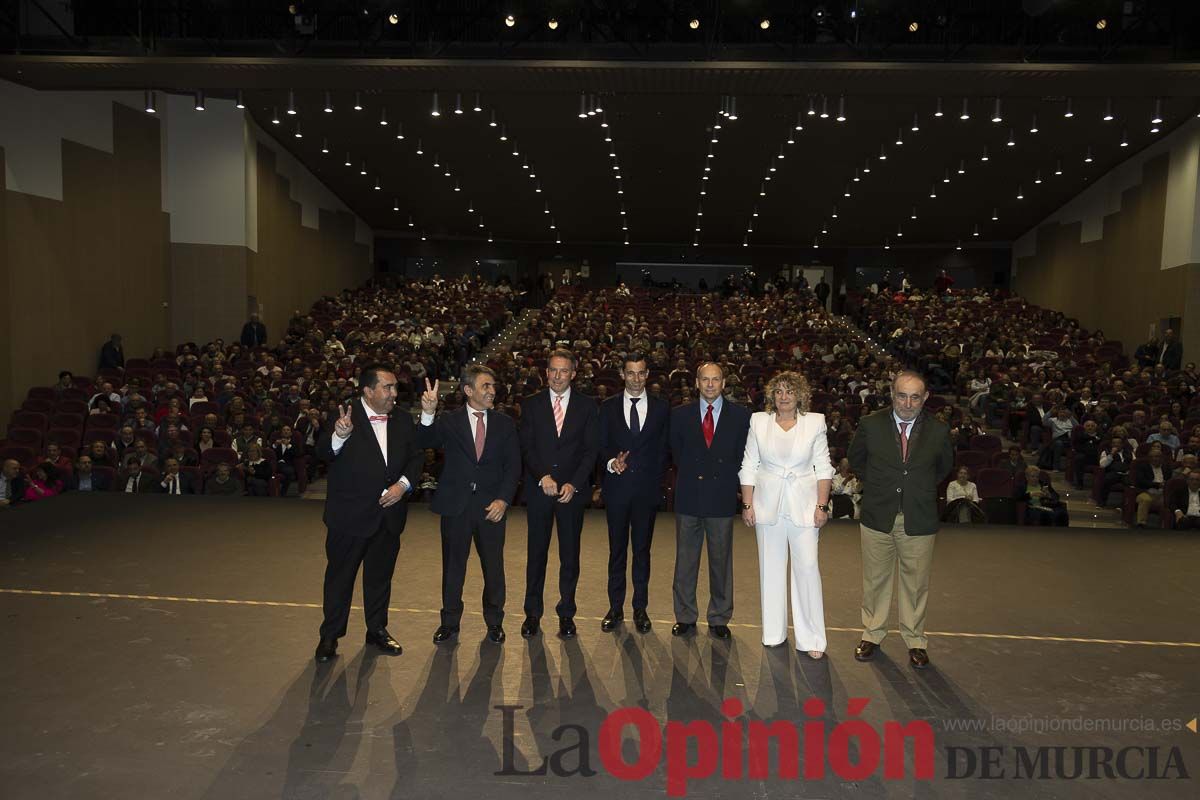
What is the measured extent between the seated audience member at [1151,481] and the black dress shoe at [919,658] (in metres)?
5.01

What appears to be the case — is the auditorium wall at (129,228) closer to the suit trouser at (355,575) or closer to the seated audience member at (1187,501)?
the suit trouser at (355,575)

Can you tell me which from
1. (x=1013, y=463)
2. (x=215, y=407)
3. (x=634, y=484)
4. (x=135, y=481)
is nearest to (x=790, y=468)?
(x=634, y=484)

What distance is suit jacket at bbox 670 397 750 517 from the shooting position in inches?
175

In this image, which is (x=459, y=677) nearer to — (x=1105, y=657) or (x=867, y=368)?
(x=1105, y=657)

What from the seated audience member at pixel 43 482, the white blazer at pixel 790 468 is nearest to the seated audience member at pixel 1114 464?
the white blazer at pixel 790 468

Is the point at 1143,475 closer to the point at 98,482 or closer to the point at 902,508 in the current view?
the point at 902,508

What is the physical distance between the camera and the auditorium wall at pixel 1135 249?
16.1 meters

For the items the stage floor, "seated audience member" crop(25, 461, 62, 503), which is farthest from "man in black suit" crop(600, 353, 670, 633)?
"seated audience member" crop(25, 461, 62, 503)

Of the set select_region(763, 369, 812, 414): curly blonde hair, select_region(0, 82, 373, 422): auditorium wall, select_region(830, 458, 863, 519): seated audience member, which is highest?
select_region(0, 82, 373, 422): auditorium wall

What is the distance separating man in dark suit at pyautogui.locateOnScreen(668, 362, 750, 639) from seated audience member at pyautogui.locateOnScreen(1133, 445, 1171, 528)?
534 cm

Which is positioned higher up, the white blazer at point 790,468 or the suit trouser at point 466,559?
the white blazer at point 790,468

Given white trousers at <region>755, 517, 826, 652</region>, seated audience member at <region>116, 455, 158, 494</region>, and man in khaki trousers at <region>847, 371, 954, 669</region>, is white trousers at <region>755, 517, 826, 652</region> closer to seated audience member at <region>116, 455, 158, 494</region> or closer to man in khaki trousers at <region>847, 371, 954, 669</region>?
man in khaki trousers at <region>847, 371, 954, 669</region>

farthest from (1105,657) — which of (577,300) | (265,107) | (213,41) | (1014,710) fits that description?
(577,300)

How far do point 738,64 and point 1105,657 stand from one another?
9.62 meters
